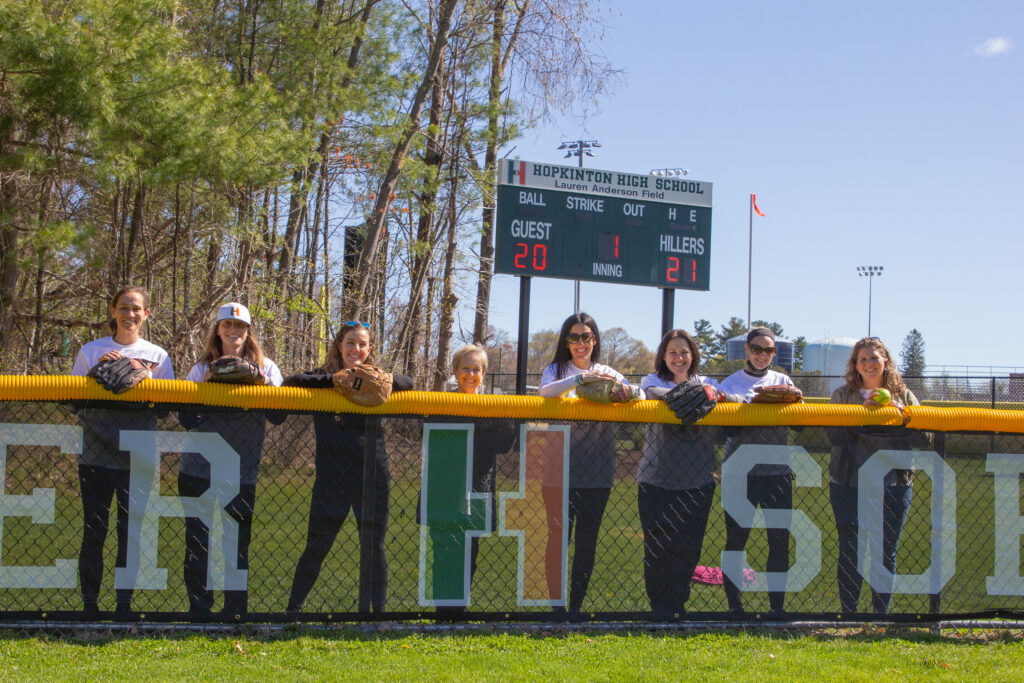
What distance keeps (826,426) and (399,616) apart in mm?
2209

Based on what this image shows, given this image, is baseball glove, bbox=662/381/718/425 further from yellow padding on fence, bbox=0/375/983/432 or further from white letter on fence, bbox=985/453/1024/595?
white letter on fence, bbox=985/453/1024/595

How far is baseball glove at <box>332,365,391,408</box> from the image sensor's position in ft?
11.4

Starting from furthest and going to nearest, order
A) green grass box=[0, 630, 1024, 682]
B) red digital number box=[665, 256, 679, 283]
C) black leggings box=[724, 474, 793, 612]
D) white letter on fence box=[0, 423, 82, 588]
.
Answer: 1. red digital number box=[665, 256, 679, 283]
2. black leggings box=[724, 474, 793, 612]
3. white letter on fence box=[0, 423, 82, 588]
4. green grass box=[0, 630, 1024, 682]

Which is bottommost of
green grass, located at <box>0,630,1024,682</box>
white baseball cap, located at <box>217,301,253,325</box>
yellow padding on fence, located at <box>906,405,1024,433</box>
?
→ green grass, located at <box>0,630,1024,682</box>

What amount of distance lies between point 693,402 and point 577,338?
867 millimetres

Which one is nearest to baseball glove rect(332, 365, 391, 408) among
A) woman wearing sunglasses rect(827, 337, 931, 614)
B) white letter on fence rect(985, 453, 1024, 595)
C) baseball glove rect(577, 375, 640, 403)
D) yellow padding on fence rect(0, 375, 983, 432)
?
yellow padding on fence rect(0, 375, 983, 432)

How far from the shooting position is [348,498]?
141 inches

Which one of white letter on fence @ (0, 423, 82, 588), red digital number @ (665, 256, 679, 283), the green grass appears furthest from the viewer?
red digital number @ (665, 256, 679, 283)

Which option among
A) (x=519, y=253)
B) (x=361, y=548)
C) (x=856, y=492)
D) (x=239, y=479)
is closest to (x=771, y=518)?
(x=856, y=492)

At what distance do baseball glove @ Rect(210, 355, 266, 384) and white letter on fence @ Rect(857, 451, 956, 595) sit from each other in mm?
2907

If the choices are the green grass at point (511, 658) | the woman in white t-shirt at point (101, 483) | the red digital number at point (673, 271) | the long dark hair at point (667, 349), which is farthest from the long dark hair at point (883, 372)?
the red digital number at point (673, 271)

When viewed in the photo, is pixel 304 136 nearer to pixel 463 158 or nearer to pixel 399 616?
pixel 463 158

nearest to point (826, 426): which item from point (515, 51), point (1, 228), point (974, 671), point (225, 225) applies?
point (974, 671)

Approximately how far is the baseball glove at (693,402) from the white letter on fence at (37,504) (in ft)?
8.64
